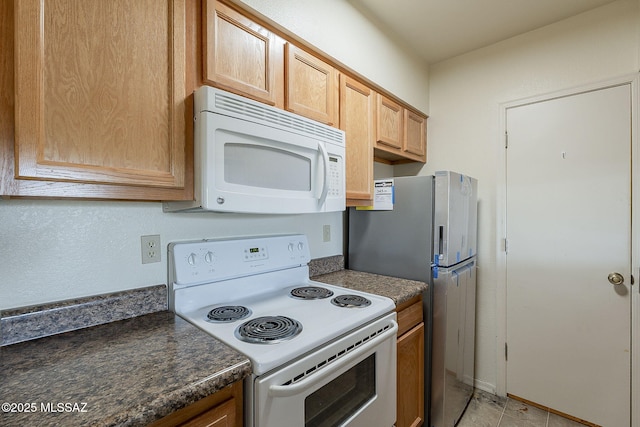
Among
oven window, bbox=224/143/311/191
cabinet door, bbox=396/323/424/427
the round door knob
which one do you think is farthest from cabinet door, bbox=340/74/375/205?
the round door knob

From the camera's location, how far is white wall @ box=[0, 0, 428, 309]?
0.95 meters

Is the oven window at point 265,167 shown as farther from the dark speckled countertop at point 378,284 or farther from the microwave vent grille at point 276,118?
the dark speckled countertop at point 378,284

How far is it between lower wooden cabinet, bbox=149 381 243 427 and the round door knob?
219cm

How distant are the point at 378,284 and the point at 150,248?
119cm

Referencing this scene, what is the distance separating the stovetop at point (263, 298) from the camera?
96cm

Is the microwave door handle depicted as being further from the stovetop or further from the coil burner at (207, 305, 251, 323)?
the coil burner at (207, 305, 251, 323)

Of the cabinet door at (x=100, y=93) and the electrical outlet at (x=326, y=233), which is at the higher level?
the cabinet door at (x=100, y=93)

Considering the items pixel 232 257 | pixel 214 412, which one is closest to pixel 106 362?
pixel 214 412

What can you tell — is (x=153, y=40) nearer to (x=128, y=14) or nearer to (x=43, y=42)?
(x=128, y=14)

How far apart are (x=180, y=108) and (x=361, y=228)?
1.36m

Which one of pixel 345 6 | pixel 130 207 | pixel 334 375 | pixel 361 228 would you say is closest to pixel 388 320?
pixel 334 375

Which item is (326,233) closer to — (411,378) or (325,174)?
(325,174)

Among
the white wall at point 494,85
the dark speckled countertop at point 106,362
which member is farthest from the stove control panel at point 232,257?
the white wall at point 494,85

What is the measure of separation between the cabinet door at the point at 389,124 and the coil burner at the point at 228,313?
1328mm
